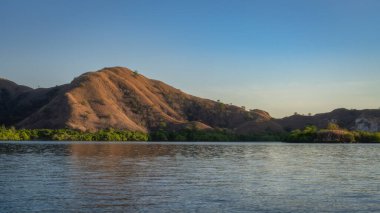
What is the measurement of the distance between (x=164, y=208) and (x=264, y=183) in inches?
592

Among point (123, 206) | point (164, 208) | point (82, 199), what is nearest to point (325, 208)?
point (164, 208)

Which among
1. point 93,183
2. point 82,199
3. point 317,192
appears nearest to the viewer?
point 82,199

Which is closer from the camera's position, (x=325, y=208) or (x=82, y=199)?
(x=325, y=208)

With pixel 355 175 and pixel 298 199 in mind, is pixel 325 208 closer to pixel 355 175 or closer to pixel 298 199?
pixel 298 199

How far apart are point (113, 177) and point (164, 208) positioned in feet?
57.1

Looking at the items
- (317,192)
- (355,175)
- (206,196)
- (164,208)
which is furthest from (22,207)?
(355,175)

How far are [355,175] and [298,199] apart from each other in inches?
770

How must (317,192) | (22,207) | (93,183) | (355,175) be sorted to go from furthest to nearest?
(355,175), (93,183), (317,192), (22,207)

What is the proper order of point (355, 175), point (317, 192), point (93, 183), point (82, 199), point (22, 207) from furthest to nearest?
point (355, 175), point (93, 183), point (317, 192), point (82, 199), point (22, 207)

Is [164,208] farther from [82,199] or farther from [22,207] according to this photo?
[22,207]

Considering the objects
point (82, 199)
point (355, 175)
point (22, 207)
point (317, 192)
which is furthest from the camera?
point (355, 175)

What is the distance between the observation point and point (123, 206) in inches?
1133

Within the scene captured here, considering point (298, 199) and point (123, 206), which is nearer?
point (123, 206)

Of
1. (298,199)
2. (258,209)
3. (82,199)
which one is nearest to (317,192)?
(298,199)
